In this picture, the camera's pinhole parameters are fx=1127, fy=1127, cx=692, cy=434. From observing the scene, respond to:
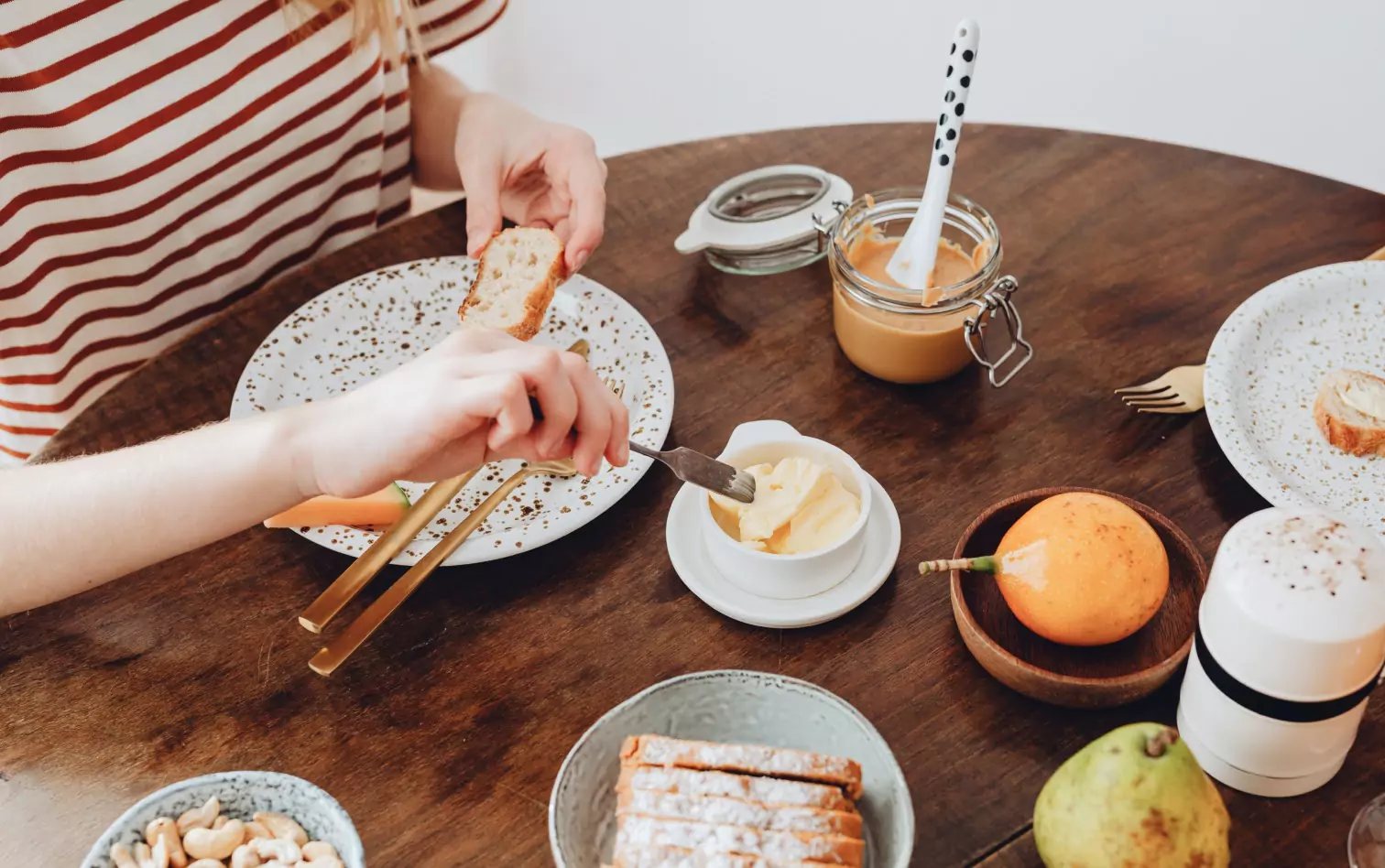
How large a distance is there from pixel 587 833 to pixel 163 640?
450mm

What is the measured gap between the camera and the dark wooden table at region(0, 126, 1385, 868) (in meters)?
0.88

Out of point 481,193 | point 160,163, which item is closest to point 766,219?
point 481,193

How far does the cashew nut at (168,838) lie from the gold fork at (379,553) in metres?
0.20

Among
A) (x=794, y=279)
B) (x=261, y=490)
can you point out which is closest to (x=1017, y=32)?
(x=794, y=279)

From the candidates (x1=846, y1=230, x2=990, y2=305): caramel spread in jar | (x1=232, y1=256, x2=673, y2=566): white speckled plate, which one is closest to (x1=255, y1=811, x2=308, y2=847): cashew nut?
(x1=232, y1=256, x2=673, y2=566): white speckled plate

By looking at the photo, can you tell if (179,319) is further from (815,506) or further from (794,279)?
(815,506)

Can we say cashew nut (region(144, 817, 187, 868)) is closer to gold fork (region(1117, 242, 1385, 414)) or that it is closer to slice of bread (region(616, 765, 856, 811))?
slice of bread (region(616, 765, 856, 811))

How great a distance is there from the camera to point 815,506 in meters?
1.01

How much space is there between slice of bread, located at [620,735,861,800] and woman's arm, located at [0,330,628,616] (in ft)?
0.86

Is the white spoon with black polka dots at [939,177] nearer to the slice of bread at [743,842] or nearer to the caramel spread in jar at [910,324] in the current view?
the caramel spread in jar at [910,324]

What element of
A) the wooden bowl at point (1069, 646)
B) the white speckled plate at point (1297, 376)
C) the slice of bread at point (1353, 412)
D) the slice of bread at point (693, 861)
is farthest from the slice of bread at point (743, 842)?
the slice of bread at point (1353, 412)

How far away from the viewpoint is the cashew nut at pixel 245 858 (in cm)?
79

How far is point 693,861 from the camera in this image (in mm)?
736

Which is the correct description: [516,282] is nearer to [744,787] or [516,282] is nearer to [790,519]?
[790,519]
